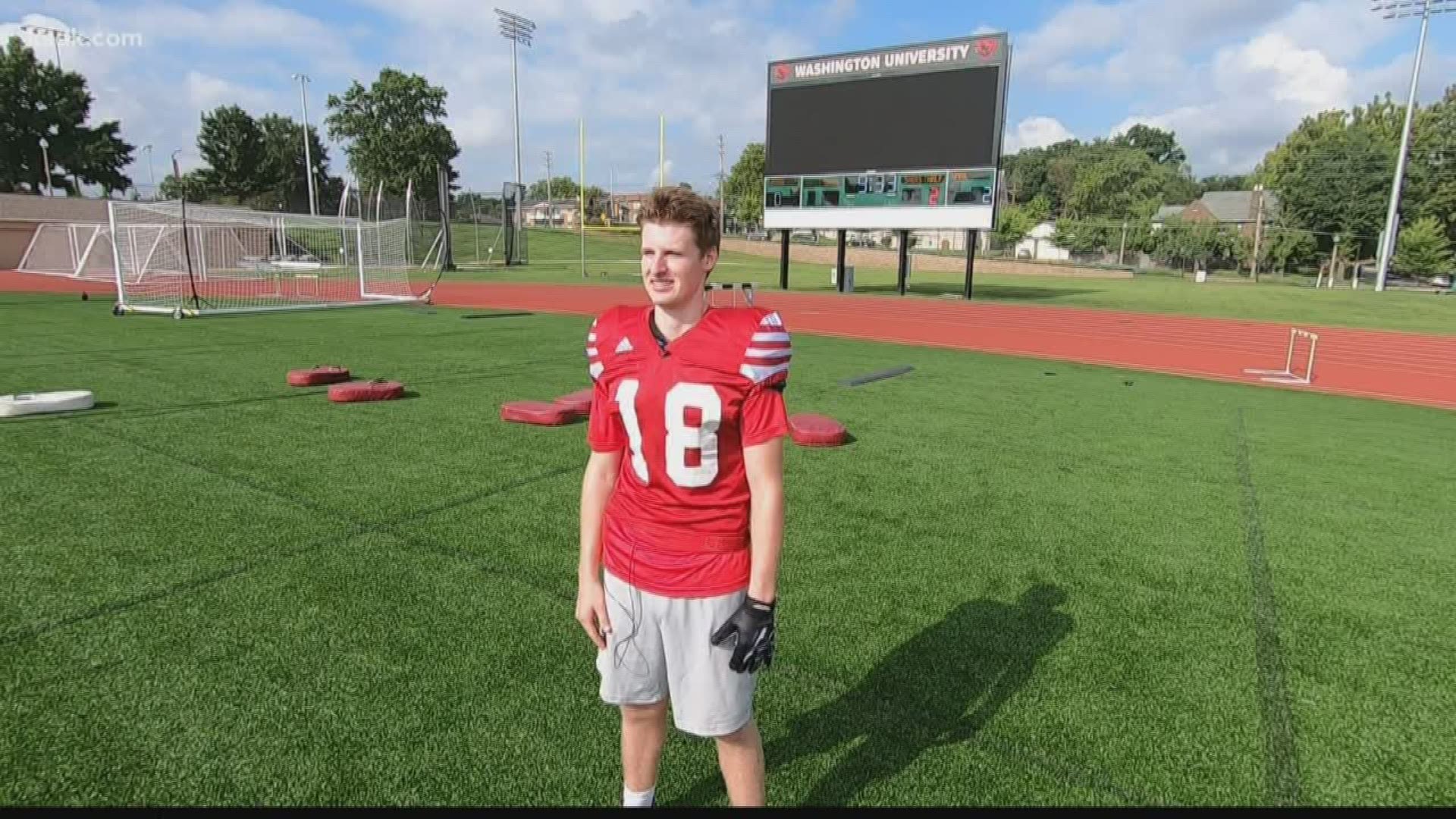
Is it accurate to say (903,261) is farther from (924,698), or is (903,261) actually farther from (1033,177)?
(1033,177)

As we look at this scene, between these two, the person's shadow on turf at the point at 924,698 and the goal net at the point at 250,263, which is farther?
the goal net at the point at 250,263

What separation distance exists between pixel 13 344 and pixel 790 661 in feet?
47.5

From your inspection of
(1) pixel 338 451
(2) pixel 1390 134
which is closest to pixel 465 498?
(1) pixel 338 451

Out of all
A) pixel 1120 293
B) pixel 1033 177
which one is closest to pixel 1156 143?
pixel 1033 177

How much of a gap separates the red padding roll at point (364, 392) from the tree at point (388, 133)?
6718 cm

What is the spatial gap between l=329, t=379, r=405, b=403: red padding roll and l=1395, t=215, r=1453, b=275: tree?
78.6 metres

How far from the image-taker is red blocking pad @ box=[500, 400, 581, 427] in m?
7.29

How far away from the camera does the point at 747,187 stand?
9281 centimetres

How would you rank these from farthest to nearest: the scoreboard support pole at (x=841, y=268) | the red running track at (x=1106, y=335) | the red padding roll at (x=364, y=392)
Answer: the scoreboard support pole at (x=841, y=268) → the red running track at (x=1106, y=335) → the red padding roll at (x=364, y=392)

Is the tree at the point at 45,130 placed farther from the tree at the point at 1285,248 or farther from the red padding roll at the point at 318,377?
the tree at the point at 1285,248

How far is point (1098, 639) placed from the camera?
358cm

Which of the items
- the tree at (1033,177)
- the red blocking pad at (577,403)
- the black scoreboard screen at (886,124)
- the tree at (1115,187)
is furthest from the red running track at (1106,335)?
the tree at (1033,177)

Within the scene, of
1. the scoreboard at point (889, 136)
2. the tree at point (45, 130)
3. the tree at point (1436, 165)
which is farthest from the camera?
the tree at point (1436, 165)

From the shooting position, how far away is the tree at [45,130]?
2188 inches
